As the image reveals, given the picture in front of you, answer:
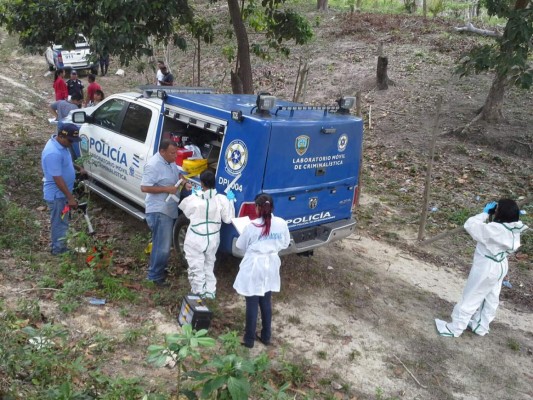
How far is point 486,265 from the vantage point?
5156mm

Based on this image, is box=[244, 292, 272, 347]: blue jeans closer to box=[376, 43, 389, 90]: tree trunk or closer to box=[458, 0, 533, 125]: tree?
box=[458, 0, 533, 125]: tree

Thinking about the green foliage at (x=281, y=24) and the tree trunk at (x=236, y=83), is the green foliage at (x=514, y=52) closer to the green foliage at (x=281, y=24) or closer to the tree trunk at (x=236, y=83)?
the green foliage at (x=281, y=24)

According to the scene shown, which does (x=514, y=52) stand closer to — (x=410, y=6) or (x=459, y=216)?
(x=459, y=216)

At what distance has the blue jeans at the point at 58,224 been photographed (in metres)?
5.68

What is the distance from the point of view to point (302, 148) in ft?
16.8

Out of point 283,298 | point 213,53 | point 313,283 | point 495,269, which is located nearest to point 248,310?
point 283,298

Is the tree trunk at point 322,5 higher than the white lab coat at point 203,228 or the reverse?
higher

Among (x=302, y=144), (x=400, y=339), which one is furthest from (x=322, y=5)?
(x=400, y=339)

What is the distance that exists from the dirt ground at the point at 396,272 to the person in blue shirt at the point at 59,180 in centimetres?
60

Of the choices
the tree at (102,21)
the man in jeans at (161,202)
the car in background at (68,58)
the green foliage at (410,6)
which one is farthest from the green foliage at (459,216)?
the green foliage at (410,6)

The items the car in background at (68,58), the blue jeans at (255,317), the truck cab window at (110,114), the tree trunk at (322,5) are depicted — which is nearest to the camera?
the blue jeans at (255,317)

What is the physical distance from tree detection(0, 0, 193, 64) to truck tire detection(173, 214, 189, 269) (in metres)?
3.23

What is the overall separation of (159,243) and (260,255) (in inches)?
56.8

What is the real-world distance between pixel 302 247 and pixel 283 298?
67cm
